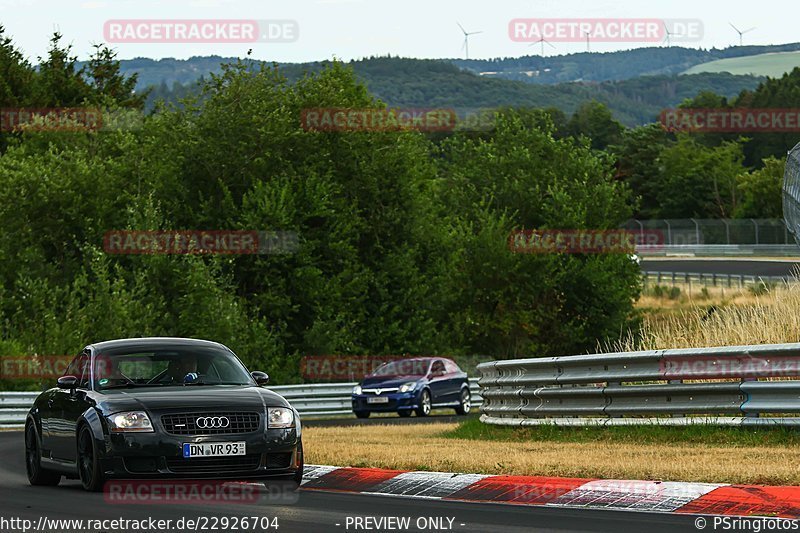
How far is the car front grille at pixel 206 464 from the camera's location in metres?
11.5

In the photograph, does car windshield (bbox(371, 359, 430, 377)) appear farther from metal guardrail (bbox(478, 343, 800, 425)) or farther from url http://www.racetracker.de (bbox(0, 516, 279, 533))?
url http://www.racetracker.de (bbox(0, 516, 279, 533))

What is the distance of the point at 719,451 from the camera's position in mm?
12852

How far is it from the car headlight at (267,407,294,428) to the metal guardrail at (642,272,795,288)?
47.1m

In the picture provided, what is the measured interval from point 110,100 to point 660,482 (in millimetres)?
54945

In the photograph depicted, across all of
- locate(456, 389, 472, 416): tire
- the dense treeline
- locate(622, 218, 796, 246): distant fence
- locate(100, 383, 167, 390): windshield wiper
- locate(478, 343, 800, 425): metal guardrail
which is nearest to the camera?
locate(100, 383, 167, 390): windshield wiper

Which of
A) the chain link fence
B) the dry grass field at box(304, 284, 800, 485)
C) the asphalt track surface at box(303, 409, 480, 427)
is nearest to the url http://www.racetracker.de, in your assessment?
the dry grass field at box(304, 284, 800, 485)

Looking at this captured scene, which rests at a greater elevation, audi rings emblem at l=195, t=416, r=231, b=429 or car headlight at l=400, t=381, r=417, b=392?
audi rings emblem at l=195, t=416, r=231, b=429

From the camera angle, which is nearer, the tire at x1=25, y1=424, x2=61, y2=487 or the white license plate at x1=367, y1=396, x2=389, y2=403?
the tire at x1=25, y1=424, x2=61, y2=487

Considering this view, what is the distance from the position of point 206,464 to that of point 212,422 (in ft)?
1.13

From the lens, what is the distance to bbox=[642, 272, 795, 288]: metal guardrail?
6144 centimetres

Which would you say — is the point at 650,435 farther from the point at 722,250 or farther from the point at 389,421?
the point at 722,250

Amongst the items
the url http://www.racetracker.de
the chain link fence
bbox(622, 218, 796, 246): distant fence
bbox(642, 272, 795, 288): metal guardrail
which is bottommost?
bbox(642, 272, 795, 288): metal guardrail

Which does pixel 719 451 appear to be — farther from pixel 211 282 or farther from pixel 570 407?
pixel 211 282

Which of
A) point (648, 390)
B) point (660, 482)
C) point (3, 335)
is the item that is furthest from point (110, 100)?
point (660, 482)
